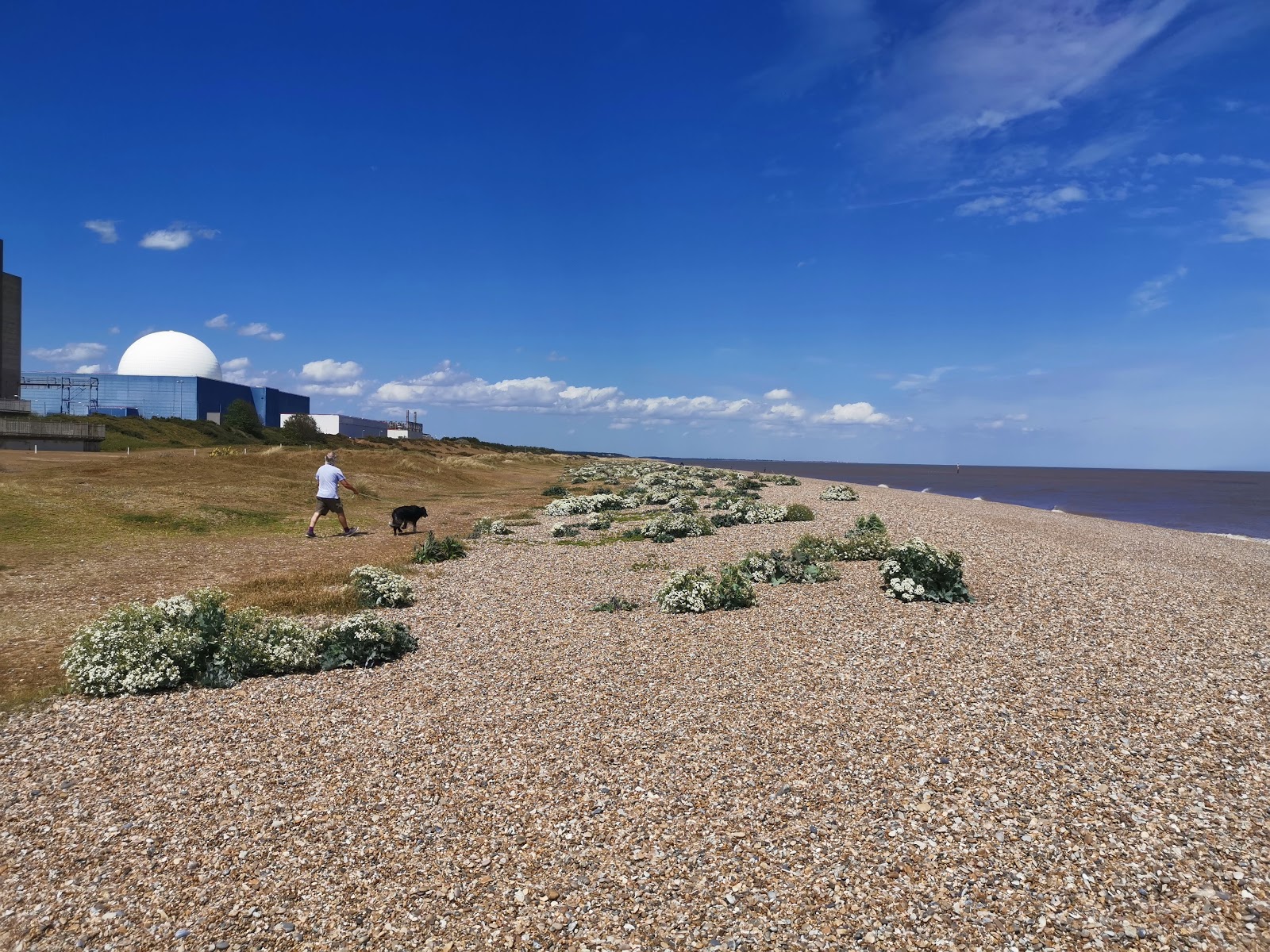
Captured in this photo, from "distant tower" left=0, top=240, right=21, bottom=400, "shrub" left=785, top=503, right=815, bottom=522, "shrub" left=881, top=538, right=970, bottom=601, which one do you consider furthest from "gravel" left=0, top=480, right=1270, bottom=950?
"distant tower" left=0, top=240, right=21, bottom=400

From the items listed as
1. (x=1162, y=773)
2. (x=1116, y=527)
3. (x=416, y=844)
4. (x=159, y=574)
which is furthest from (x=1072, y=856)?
(x=1116, y=527)

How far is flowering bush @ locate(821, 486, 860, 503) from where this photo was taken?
34.7 metres

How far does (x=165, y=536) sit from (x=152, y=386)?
10435 centimetres

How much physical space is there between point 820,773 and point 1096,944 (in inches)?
104

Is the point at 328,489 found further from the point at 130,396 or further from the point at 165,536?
the point at 130,396

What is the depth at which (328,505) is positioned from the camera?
24.4 m

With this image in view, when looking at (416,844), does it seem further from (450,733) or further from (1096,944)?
(1096,944)

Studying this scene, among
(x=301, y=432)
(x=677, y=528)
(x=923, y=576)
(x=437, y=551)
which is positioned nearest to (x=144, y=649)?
(x=437, y=551)

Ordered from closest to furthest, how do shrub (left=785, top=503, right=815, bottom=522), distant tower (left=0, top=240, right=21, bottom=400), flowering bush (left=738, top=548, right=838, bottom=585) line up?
flowering bush (left=738, top=548, right=838, bottom=585) < shrub (left=785, top=503, right=815, bottom=522) < distant tower (left=0, top=240, right=21, bottom=400)

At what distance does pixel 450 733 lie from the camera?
8.31 m

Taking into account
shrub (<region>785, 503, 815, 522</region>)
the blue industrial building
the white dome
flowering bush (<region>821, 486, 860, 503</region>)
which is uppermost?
the white dome

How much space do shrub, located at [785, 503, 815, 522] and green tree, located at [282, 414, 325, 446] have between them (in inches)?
3008

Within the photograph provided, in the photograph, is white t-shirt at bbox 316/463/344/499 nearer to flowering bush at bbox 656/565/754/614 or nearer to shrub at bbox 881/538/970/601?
flowering bush at bbox 656/565/754/614

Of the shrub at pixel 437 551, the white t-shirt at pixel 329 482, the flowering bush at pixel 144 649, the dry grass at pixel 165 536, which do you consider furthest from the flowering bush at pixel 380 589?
the white t-shirt at pixel 329 482
